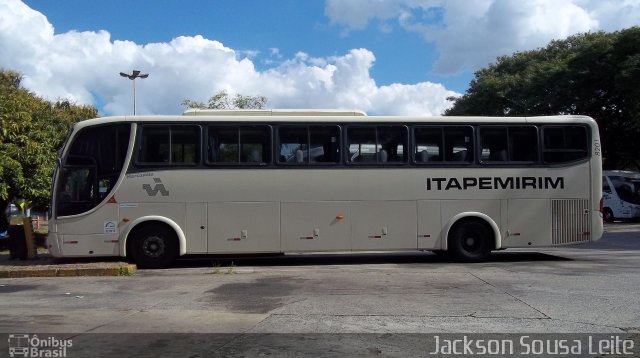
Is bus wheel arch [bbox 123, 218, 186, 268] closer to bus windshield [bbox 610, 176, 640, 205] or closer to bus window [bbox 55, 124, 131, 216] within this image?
bus window [bbox 55, 124, 131, 216]

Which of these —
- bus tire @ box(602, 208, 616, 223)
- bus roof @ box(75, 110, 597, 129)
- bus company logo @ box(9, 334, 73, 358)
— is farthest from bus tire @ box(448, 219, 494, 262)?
bus tire @ box(602, 208, 616, 223)

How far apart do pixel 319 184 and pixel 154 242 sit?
387cm

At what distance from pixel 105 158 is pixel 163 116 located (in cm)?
154

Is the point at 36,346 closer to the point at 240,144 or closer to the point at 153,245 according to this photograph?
the point at 153,245

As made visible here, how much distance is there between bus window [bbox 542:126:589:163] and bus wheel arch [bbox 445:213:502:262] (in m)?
2.04

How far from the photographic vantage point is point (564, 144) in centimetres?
1314

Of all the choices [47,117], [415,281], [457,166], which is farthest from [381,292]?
[47,117]

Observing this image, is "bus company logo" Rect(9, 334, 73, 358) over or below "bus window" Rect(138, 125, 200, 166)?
below

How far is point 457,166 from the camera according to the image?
12898mm

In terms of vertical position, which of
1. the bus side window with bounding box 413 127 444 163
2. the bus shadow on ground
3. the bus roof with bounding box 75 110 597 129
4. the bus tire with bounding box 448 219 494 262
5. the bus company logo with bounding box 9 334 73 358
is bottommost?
the bus shadow on ground

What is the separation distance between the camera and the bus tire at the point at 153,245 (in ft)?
40.7

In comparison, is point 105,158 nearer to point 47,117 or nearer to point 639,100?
point 47,117

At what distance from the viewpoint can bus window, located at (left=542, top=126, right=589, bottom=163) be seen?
43.0ft

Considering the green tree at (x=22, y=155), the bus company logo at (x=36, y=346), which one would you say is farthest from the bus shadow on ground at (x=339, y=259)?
the bus company logo at (x=36, y=346)
